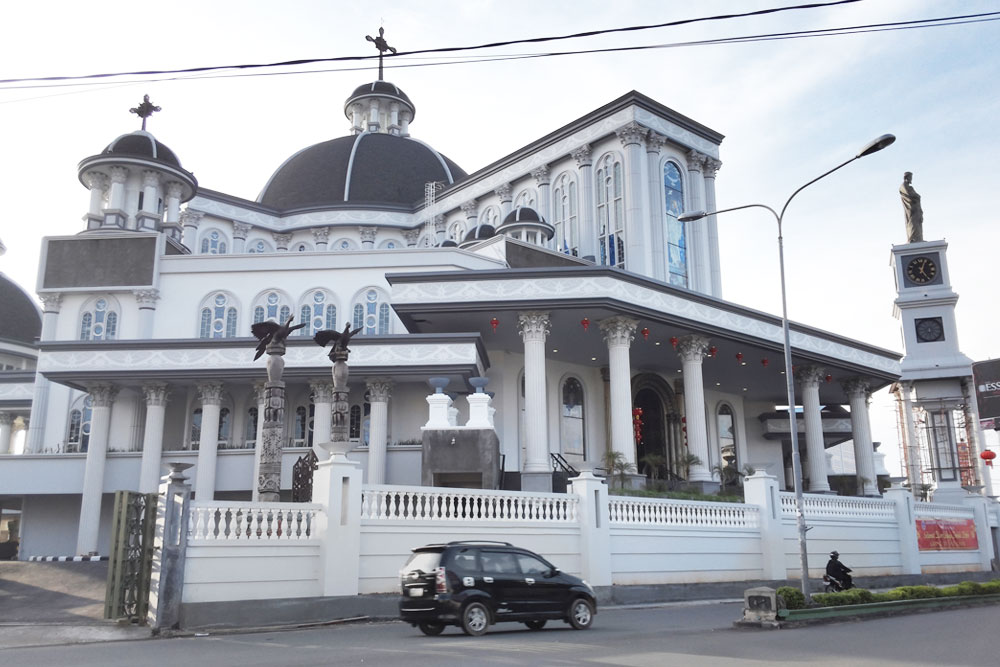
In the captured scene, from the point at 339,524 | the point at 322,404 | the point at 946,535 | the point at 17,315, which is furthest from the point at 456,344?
the point at 17,315

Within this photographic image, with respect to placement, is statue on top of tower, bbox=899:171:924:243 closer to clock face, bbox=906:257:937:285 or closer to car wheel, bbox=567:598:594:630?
clock face, bbox=906:257:937:285

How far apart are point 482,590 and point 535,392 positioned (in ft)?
49.8

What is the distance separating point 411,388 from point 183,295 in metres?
11.5

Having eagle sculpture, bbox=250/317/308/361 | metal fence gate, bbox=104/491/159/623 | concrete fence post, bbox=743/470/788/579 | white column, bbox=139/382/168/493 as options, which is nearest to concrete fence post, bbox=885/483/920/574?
concrete fence post, bbox=743/470/788/579

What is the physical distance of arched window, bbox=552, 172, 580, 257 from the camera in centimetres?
4434

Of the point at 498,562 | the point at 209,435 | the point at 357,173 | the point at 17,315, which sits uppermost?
the point at 357,173

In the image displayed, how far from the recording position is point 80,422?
121 feet

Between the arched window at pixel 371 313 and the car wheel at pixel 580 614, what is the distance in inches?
865

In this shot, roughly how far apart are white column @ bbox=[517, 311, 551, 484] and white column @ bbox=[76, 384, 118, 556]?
1614 centimetres

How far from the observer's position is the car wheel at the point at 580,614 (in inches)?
587

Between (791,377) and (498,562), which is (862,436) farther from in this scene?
(498,562)

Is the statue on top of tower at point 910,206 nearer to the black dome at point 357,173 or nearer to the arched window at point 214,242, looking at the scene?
the black dome at point 357,173

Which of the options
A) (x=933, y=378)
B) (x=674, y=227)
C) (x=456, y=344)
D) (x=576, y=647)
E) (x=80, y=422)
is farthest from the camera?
(x=933, y=378)

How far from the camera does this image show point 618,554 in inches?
802
